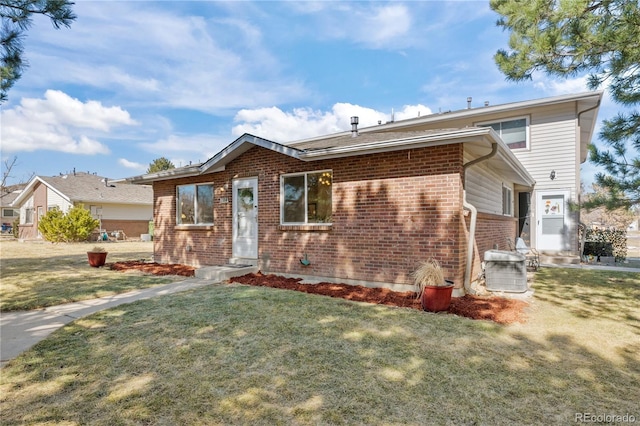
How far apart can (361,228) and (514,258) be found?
9.99 ft

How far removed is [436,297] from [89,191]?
28632 millimetres

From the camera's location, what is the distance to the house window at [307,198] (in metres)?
7.87

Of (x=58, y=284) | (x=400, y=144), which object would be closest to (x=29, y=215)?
(x=58, y=284)

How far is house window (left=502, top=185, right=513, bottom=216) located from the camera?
10.9 meters

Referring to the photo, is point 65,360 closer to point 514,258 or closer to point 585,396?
point 585,396

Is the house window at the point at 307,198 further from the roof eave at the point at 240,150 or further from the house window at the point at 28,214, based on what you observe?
the house window at the point at 28,214

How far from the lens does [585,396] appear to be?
286 cm

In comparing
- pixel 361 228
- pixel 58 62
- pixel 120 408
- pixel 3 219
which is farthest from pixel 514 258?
pixel 3 219

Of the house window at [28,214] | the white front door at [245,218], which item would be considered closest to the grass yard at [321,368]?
the white front door at [245,218]

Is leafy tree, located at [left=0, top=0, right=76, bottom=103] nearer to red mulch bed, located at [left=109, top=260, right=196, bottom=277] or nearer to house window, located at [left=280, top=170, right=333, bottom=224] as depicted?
house window, located at [left=280, top=170, right=333, bottom=224]

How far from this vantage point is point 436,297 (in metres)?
5.29

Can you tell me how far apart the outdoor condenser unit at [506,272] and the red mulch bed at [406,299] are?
0.62 meters

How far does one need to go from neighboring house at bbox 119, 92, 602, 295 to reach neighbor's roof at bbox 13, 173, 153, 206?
17.4 meters

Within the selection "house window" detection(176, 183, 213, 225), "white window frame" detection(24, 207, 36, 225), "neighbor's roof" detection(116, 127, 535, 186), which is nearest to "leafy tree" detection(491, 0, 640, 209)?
"neighbor's roof" detection(116, 127, 535, 186)
